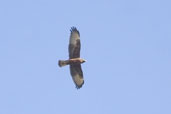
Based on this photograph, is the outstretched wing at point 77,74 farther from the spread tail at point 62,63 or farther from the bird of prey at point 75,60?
the spread tail at point 62,63

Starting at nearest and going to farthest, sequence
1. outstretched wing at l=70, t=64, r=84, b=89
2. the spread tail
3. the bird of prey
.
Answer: the spread tail → the bird of prey → outstretched wing at l=70, t=64, r=84, b=89

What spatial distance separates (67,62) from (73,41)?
1.68 m

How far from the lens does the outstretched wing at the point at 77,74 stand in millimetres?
26469

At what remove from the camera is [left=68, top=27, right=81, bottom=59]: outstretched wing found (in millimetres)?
26312

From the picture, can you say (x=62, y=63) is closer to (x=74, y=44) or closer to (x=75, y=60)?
(x=75, y=60)

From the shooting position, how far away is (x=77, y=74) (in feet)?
87.5

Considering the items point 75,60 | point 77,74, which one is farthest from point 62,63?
point 77,74

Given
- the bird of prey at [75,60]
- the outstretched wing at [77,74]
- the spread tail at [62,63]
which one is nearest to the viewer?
the spread tail at [62,63]

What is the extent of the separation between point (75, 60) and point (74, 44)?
1160 mm

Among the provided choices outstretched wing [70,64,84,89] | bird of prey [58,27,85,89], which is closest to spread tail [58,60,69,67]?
bird of prey [58,27,85,89]

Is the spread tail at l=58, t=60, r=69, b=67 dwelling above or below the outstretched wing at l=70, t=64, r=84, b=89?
above

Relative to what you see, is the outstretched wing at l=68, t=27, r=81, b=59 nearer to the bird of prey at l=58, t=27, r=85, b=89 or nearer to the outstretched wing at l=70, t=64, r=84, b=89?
the bird of prey at l=58, t=27, r=85, b=89

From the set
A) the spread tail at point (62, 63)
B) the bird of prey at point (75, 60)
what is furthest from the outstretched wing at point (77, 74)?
the spread tail at point (62, 63)

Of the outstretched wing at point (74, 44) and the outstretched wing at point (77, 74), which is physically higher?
the outstretched wing at point (74, 44)
